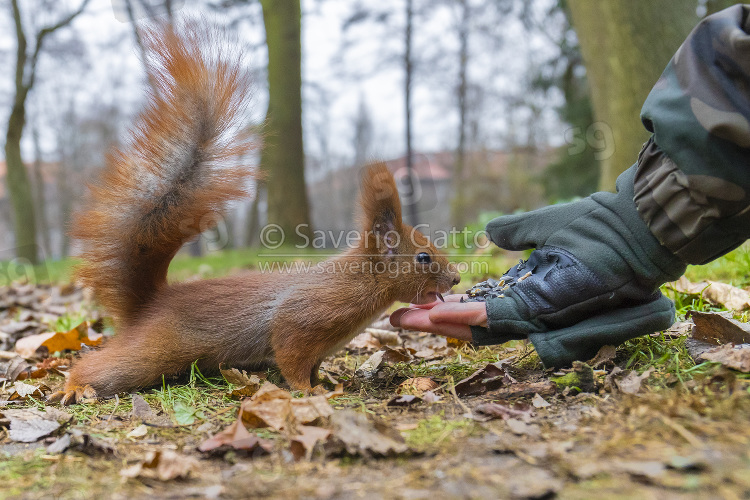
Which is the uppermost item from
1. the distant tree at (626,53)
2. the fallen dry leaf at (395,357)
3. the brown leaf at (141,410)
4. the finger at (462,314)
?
the distant tree at (626,53)

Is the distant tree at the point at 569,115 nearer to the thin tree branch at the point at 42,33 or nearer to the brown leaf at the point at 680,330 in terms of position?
the brown leaf at the point at 680,330

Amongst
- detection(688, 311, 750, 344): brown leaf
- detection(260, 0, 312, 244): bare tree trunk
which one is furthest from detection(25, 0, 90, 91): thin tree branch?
detection(688, 311, 750, 344): brown leaf

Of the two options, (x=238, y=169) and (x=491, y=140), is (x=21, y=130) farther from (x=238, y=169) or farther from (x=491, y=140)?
(x=491, y=140)

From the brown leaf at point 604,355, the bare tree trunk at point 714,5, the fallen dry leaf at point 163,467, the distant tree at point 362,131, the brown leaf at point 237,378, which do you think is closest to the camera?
the fallen dry leaf at point 163,467

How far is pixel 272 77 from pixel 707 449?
753cm

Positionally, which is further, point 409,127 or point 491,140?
point 491,140

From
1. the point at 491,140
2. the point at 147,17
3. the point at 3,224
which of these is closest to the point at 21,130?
the point at 147,17

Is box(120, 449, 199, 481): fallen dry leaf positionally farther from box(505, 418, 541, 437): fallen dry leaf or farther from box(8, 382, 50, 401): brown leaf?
box(8, 382, 50, 401): brown leaf

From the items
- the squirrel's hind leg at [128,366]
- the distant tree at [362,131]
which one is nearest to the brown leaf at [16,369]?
the squirrel's hind leg at [128,366]

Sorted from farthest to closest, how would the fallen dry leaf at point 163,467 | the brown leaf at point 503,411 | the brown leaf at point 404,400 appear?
A: the brown leaf at point 404,400 < the brown leaf at point 503,411 < the fallen dry leaf at point 163,467

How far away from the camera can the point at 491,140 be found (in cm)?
1961

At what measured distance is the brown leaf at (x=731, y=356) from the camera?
1509 mm

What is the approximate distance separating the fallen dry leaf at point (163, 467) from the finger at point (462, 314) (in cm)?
98

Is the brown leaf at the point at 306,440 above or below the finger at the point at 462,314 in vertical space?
below
